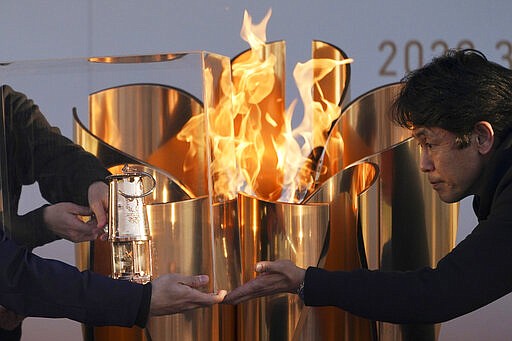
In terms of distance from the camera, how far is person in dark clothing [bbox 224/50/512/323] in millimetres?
1431

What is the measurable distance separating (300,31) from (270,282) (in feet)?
1.96

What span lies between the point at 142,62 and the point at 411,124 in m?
0.48

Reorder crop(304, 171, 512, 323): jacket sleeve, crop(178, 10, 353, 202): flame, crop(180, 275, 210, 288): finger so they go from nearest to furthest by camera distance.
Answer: crop(304, 171, 512, 323): jacket sleeve < crop(180, 275, 210, 288): finger < crop(178, 10, 353, 202): flame

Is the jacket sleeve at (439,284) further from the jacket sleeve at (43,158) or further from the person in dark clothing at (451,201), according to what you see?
the jacket sleeve at (43,158)

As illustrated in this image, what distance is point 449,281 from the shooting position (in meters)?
1.44

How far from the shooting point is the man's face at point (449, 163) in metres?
1.50

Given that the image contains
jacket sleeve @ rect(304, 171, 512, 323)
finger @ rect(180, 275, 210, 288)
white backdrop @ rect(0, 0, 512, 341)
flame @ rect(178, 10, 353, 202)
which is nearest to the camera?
jacket sleeve @ rect(304, 171, 512, 323)

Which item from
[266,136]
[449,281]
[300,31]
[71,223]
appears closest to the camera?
[449,281]

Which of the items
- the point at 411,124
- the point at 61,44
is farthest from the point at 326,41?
the point at 61,44

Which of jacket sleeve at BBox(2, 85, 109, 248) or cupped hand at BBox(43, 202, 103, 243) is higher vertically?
jacket sleeve at BBox(2, 85, 109, 248)

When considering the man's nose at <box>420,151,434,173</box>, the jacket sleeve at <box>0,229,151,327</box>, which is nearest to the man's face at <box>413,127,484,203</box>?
the man's nose at <box>420,151,434,173</box>

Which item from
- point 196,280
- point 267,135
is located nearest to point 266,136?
point 267,135

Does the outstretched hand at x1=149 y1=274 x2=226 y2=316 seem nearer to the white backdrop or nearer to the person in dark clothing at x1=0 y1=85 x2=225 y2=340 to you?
the person in dark clothing at x1=0 y1=85 x2=225 y2=340

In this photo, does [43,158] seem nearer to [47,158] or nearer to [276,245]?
[47,158]
